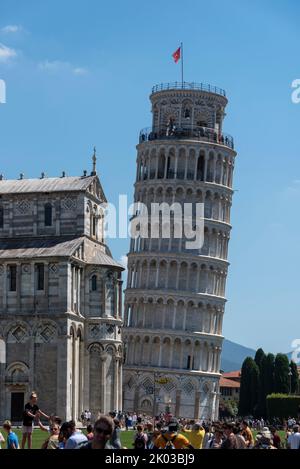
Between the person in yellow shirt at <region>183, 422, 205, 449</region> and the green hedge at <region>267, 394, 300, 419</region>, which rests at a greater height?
the person in yellow shirt at <region>183, 422, 205, 449</region>

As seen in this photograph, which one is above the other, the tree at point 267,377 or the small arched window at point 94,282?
the small arched window at point 94,282

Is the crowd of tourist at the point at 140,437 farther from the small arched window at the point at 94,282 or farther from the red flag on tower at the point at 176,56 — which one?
the red flag on tower at the point at 176,56

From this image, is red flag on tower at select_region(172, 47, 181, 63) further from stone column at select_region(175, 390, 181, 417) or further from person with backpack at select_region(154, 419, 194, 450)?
person with backpack at select_region(154, 419, 194, 450)

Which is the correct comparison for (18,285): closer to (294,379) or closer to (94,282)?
(94,282)

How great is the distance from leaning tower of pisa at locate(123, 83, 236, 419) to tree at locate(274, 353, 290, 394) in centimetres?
1129

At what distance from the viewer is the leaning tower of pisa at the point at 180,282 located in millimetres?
120438

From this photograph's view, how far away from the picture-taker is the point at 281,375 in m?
134

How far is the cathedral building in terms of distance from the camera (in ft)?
276

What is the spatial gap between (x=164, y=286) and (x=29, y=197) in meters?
33.2

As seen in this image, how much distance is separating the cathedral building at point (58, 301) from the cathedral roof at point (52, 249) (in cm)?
7

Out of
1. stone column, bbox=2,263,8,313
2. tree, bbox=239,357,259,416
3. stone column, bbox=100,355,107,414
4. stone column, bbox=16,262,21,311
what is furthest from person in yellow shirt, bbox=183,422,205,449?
tree, bbox=239,357,259,416

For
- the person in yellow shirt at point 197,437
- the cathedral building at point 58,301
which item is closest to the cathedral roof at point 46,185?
the cathedral building at point 58,301
